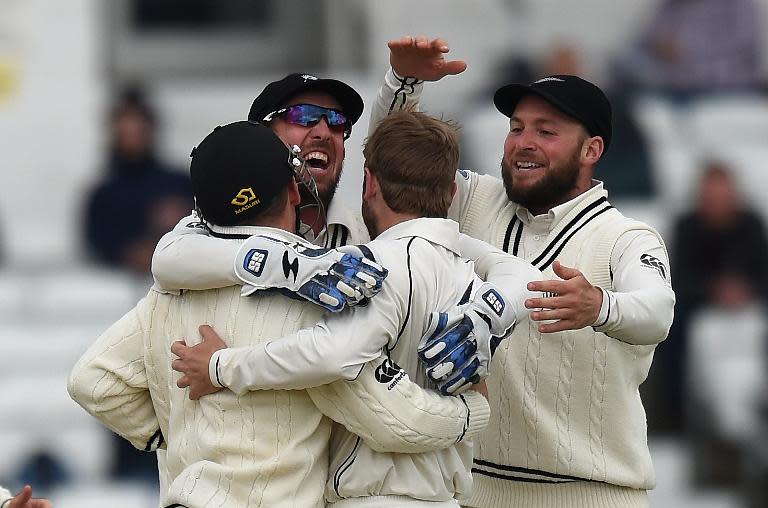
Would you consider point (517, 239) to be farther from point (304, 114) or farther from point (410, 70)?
point (304, 114)

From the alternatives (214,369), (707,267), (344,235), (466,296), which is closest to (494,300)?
(466,296)

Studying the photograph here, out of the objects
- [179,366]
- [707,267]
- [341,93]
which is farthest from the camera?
[707,267]

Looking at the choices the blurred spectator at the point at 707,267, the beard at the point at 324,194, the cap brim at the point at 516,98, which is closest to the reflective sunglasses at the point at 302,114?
the beard at the point at 324,194

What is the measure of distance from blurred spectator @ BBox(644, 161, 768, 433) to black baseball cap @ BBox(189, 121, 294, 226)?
433 cm

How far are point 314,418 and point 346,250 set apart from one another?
11.3 inches

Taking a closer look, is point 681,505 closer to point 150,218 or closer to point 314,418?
point 150,218

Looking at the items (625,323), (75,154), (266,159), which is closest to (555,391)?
(625,323)

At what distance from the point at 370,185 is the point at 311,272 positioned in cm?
28

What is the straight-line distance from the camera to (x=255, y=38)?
303 inches

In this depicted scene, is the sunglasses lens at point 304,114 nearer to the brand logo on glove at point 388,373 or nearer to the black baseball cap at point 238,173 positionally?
the black baseball cap at point 238,173

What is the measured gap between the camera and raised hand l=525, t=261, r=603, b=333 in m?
2.77

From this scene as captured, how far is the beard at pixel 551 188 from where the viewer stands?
3312 mm

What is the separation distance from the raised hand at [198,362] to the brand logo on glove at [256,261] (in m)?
0.15

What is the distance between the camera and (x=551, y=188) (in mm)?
3320
